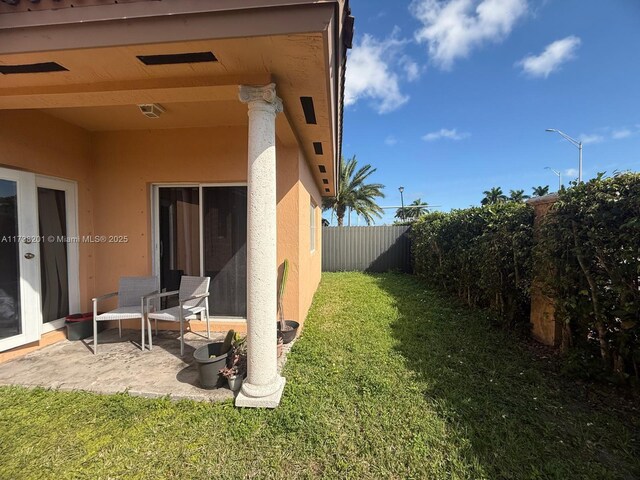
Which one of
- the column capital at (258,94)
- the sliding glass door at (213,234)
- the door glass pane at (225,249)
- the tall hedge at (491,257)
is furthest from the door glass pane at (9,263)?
the tall hedge at (491,257)

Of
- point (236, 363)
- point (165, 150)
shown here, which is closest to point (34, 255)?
Answer: point (165, 150)

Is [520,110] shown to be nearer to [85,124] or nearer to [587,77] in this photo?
[587,77]

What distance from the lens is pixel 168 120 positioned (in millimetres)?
3768

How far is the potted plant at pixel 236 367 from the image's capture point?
2.55m

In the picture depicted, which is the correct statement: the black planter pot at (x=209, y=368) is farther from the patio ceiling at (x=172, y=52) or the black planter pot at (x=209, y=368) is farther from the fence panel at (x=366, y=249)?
the fence panel at (x=366, y=249)

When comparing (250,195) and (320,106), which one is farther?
(320,106)

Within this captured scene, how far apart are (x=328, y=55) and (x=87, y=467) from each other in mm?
3112

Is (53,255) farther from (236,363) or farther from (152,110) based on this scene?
(236,363)

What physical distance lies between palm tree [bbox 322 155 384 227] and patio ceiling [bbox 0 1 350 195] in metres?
14.3

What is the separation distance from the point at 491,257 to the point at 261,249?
12.3 ft

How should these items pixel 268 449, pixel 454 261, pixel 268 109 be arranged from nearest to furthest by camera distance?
pixel 268 449
pixel 268 109
pixel 454 261

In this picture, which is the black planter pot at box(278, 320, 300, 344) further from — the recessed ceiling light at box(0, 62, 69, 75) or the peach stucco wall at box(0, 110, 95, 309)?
the recessed ceiling light at box(0, 62, 69, 75)

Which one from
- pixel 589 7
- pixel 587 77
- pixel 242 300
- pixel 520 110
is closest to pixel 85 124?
pixel 242 300

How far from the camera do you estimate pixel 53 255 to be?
370 centimetres
